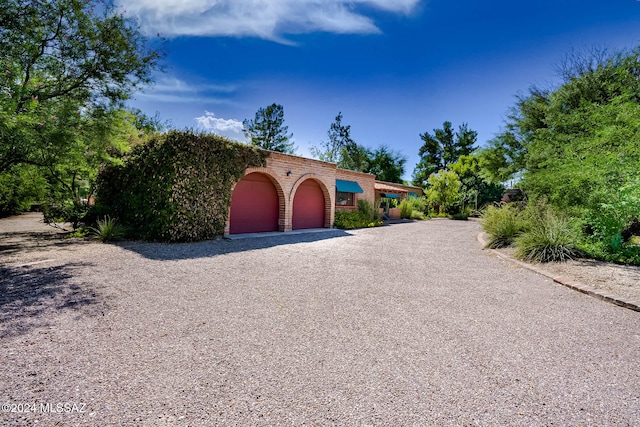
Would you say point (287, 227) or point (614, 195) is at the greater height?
point (614, 195)

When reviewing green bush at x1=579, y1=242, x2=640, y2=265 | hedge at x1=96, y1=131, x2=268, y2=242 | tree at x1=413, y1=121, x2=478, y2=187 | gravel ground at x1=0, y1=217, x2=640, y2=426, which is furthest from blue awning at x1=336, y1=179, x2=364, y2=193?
tree at x1=413, y1=121, x2=478, y2=187

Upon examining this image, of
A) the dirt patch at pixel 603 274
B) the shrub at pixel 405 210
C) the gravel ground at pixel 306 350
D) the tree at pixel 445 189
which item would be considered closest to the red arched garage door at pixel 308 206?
the gravel ground at pixel 306 350

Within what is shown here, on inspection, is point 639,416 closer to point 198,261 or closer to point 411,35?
point 198,261

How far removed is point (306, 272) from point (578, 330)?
4650 mm

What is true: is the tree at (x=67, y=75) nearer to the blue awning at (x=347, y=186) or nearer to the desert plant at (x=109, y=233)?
the desert plant at (x=109, y=233)

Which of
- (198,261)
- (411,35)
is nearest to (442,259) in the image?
(198,261)

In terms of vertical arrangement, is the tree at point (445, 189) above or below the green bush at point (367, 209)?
above

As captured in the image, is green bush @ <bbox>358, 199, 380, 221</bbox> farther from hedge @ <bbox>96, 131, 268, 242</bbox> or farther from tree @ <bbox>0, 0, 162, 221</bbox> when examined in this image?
tree @ <bbox>0, 0, 162, 221</bbox>

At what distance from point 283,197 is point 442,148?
44.2 m

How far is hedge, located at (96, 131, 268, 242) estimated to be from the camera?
946cm

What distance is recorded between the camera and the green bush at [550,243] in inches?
305

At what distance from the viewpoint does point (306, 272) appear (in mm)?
6438

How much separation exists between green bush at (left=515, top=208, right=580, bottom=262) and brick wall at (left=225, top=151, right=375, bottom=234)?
961cm

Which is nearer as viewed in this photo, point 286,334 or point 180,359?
point 180,359
